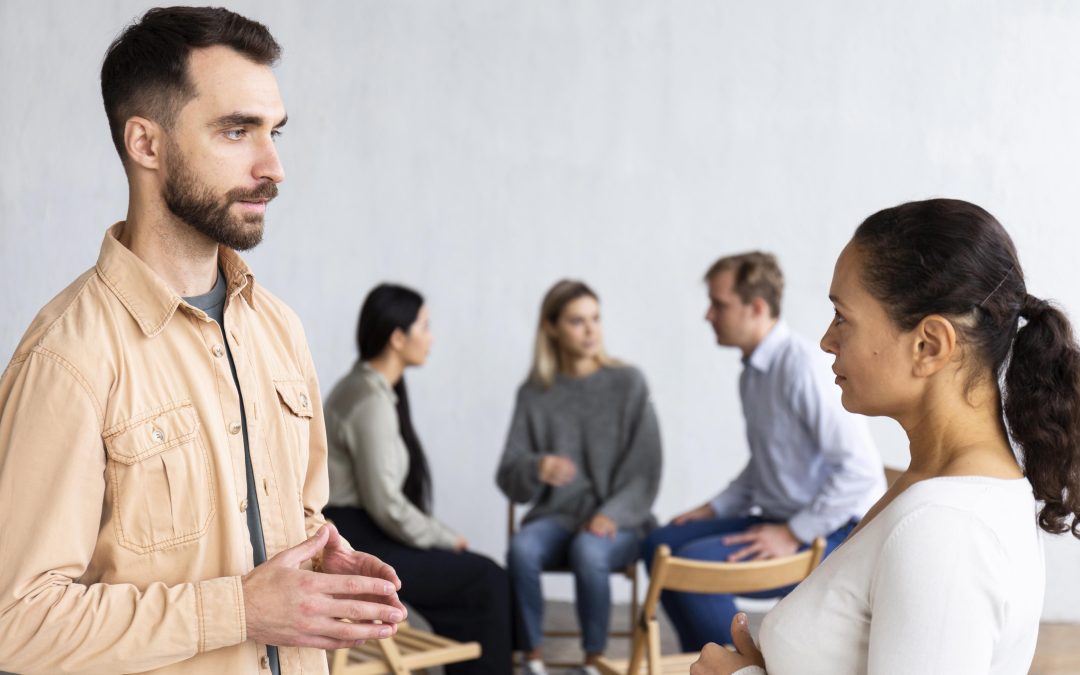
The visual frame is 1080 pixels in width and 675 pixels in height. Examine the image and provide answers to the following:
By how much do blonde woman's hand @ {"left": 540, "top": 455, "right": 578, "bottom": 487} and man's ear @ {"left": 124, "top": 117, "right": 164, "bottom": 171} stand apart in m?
2.85

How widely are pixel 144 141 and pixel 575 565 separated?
286 centimetres

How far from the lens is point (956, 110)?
509 cm

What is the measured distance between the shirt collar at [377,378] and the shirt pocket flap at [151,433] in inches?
91.0

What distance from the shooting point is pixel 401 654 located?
3273mm

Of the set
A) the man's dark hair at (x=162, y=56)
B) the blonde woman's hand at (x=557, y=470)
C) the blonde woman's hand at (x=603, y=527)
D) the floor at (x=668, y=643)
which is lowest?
the floor at (x=668, y=643)

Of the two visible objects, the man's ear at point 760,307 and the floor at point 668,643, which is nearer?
the man's ear at point 760,307

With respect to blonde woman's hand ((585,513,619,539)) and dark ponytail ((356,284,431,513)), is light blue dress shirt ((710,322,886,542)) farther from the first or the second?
dark ponytail ((356,284,431,513))

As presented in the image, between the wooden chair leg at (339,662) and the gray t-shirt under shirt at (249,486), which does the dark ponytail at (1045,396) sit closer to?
the gray t-shirt under shirt at (249,486)

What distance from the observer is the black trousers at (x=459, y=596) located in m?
3.51

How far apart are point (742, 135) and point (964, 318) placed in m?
3.95

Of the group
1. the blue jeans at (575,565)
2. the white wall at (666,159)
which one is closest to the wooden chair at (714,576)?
the blue jeans at (575,565)

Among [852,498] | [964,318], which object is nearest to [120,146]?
[964,318]

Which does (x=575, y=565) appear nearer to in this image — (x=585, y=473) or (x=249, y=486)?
(x=585, y=473)

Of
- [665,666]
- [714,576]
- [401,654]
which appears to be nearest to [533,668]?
[401,654]
